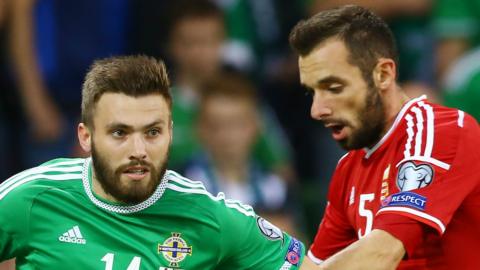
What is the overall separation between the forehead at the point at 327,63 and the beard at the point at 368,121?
132 millimetres

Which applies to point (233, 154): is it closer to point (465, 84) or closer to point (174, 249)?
point (465, 84)

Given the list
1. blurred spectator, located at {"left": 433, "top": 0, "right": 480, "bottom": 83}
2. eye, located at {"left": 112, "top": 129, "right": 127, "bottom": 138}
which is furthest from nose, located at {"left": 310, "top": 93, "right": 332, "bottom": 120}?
blurred spectator, located at {"left": 433, "top": 0, "right": 480, "bottom": 83}

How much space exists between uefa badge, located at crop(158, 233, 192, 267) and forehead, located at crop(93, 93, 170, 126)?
0.47 meters

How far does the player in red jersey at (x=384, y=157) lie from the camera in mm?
4754

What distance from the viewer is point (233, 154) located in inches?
334

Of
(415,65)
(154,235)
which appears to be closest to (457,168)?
(154,235)

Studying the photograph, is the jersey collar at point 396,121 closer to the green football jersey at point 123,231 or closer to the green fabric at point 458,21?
the green football jersey at point 123,231

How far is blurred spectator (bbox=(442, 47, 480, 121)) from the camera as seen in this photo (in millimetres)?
8359

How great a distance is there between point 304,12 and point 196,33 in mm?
1054

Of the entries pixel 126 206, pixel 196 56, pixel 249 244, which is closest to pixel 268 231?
pixel 249 244

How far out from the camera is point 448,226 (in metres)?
4.93

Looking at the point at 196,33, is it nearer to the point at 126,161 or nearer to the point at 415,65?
the point at 415,65

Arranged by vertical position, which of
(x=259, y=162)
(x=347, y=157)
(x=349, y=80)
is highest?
(x=349, y=80)

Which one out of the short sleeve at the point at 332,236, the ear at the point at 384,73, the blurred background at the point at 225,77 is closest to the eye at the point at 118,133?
the ear at the point at 384,73
